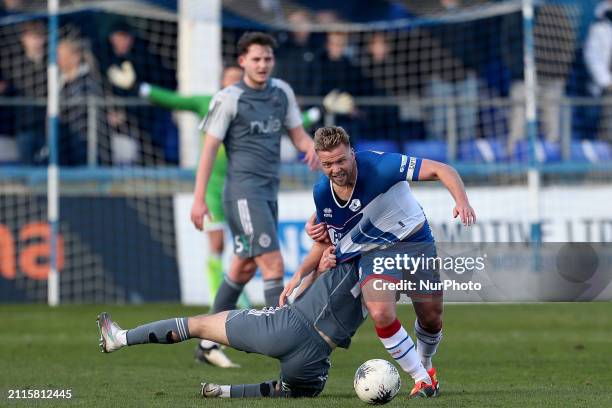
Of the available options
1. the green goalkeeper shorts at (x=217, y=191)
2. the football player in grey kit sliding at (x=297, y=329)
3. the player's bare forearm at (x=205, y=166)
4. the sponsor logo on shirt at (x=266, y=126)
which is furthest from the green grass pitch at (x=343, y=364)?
the sponsor logo on shirt at (x=266, y=126)

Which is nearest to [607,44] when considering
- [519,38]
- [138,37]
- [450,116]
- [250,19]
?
Answer: [519,38]

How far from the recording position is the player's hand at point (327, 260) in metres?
7.74

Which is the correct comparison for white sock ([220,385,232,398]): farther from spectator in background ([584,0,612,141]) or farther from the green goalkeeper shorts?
spectator in background ([584,0,612,141])

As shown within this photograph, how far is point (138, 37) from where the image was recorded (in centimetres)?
1922

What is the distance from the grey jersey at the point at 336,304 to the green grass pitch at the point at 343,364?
398 millimetres

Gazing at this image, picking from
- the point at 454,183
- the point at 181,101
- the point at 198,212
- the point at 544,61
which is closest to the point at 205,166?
the point at 198,212

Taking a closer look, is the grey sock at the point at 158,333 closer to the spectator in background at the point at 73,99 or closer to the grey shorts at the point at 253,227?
the grey shorts at the point at 253,227

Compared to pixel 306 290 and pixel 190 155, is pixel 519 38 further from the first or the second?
pixel 306 290

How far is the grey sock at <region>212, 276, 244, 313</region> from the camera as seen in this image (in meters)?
10.3

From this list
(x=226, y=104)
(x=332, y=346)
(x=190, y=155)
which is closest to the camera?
(x=332, y=346)

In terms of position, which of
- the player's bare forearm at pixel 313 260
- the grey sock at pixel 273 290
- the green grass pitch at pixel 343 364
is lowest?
the green grass pitch at pixel 343 364

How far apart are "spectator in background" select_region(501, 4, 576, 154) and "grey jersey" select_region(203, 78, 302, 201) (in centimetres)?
837

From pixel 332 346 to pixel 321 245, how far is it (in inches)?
23.8

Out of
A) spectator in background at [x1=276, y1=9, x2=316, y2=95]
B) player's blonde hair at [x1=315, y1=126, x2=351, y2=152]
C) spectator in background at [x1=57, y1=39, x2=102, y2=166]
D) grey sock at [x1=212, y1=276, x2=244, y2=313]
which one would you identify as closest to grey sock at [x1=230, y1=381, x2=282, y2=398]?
player's blonde hair at [x1=315, y1=126, x2=351, y2=152]
